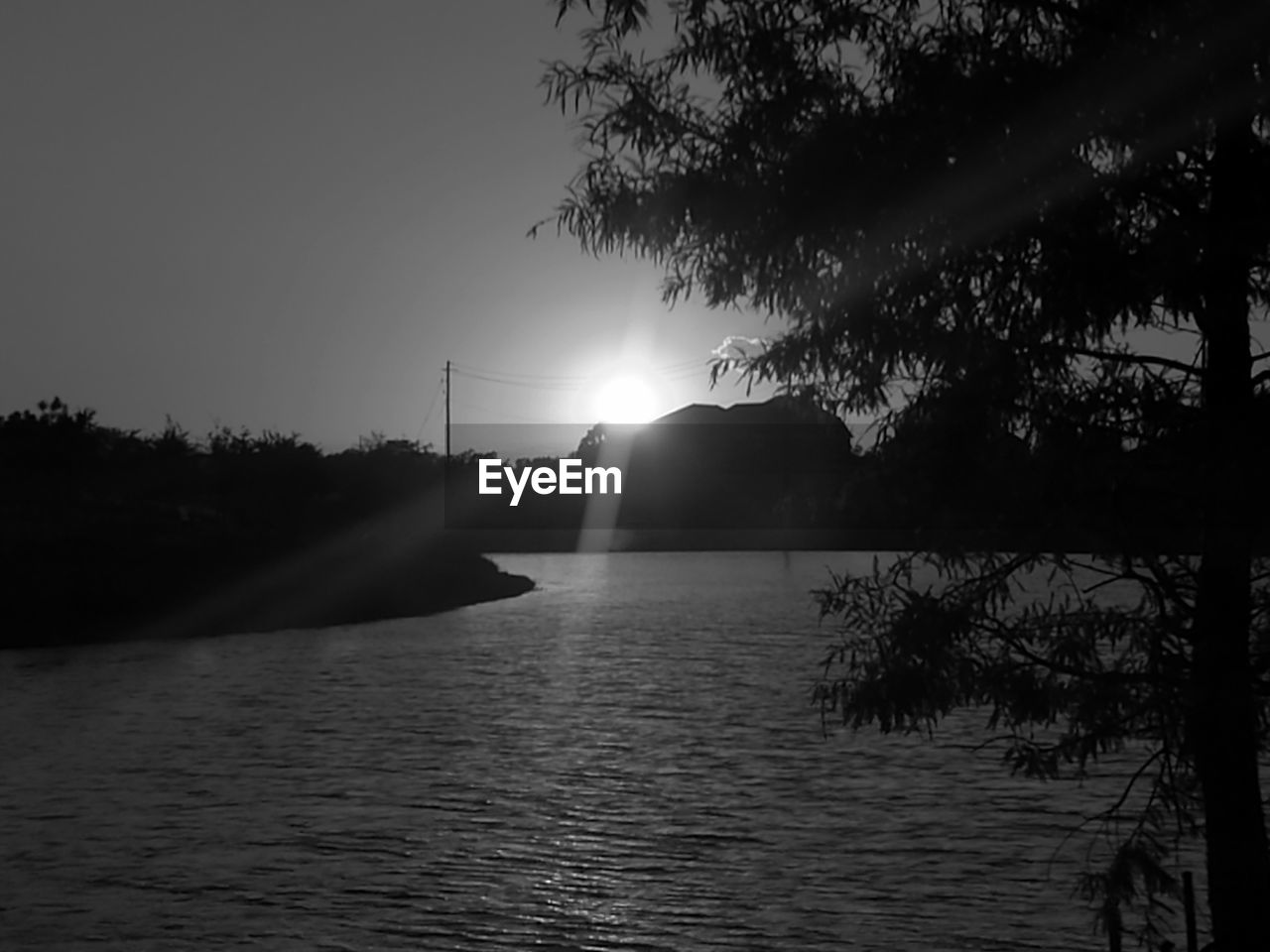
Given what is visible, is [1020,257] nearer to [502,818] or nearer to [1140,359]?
[1140,359]

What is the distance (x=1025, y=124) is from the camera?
10523 mm

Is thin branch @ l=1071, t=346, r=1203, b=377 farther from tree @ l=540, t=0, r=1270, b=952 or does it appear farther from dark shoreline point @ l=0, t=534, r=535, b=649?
dark shoreline point @ l=0, t=534, r=535, b=649

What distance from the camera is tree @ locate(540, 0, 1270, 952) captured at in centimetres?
1033

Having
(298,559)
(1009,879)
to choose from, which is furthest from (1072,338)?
(298,559)

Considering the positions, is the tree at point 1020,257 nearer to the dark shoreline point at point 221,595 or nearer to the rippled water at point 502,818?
the rippled water at point 502,818

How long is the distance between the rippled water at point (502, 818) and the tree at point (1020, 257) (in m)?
8.17

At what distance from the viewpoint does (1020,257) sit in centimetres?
1077
